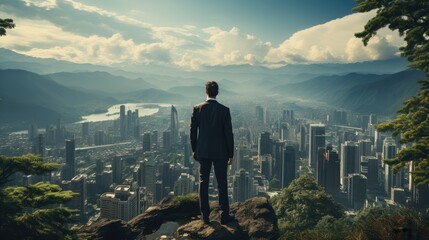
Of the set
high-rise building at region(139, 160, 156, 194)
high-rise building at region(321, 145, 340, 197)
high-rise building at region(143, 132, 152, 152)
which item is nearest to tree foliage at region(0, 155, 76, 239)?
high-rise building at region(139, 160, 156, 194)

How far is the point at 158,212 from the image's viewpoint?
24.4 feet

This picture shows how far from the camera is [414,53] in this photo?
26.2 ft

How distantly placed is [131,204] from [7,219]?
22612 mm

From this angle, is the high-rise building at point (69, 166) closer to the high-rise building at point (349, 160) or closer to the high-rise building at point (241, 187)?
the high-rise building at point (241, 187)

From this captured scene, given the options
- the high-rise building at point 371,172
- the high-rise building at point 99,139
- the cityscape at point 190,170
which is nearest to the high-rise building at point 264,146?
the cityscape at point 190,170

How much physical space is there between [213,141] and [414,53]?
19.4 feet

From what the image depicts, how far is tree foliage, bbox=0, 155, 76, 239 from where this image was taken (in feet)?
17.1

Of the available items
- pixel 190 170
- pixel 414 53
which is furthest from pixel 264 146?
pixel 414 53

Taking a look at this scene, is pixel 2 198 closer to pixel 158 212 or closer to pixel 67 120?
pixel 158 212

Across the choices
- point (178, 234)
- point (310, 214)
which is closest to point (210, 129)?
point (178, 234)

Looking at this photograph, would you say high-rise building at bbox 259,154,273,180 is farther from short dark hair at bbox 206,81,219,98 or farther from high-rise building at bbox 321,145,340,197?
short dark hair at bbox 206,81,219,98

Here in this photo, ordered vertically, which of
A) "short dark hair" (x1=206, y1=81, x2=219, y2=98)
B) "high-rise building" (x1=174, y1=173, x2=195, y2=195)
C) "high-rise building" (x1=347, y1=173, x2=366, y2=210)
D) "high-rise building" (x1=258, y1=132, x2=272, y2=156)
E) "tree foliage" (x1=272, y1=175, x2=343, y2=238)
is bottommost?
"high-rise building" (x1=347, y1=173, x2=366, y2=210)

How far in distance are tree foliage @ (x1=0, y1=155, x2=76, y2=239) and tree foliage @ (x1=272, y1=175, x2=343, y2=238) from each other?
874cm

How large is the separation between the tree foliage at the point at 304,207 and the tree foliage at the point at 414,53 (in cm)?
600
